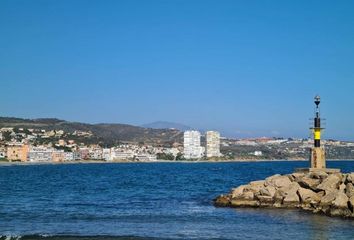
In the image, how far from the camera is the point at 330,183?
28.6 m

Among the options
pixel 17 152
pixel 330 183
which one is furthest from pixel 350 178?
pixel 17 152

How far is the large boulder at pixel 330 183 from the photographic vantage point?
28266 mm

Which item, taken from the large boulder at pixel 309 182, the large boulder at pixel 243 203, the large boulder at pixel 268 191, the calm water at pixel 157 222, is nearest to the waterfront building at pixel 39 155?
the calm water at pixel 157 222

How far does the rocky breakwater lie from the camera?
26.1m

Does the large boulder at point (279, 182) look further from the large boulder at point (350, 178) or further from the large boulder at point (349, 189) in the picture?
the large boulder at point (349, 189)

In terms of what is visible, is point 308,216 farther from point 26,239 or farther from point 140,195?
point 140,195

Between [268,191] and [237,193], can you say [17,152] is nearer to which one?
[237,193]

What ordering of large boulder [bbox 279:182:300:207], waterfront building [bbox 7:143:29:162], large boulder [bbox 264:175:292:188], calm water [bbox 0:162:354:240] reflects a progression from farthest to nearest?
waterfront building [bbox 7:143:29:162] → large boulder [bbox 264:175:292:188] → large boulder [bbox 279:182:300:207] → calm water [bbox 0:162:354:240]

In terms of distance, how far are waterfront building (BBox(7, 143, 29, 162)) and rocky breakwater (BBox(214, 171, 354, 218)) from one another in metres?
167

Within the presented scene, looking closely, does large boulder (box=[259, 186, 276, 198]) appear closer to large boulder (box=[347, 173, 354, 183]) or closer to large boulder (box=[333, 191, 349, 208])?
large boulder (box=[347, 173, 354, 183])

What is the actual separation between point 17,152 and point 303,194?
173 meters

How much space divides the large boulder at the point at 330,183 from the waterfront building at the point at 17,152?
558 ft

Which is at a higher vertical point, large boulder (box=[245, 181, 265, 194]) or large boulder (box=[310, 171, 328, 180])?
large boulder (box=[310, 171, 328, 180])

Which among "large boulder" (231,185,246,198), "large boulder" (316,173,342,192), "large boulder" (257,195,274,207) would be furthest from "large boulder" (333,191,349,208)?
"large boulder" (231,185,246,198)
